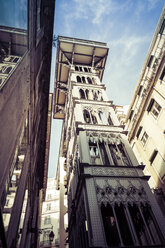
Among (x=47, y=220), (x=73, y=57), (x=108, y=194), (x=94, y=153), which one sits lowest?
(x=108, y=194)

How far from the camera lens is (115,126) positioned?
1622cm

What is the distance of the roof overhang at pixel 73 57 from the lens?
88.4ft

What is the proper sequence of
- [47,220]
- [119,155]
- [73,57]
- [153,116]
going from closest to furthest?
[119,155], [153,116], [73,57], [47,220]

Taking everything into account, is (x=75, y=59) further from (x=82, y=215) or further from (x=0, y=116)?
(x=0, y=116)

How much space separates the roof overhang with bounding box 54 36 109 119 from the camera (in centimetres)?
2694

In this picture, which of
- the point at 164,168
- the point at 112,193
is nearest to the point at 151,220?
the point at 112,193

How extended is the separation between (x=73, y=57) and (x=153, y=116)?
55.8 feet

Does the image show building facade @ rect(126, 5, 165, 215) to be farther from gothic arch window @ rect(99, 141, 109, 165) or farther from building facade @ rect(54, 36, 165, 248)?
gothic arch window @ rect(99, 141, 109, 165)

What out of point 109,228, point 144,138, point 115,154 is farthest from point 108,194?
point 144,138

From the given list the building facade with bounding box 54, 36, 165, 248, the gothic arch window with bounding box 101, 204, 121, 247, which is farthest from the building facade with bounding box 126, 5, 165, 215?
the gothic arch window with bounding box 101, 204, 121, 247

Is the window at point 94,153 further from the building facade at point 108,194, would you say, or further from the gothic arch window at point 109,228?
the gothic arch window at point 109,228

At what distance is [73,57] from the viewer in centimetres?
2800

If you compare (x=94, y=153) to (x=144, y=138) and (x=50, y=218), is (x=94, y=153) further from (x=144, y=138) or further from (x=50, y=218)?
(x=50, y=218)

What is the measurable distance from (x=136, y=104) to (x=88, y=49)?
499 inches
